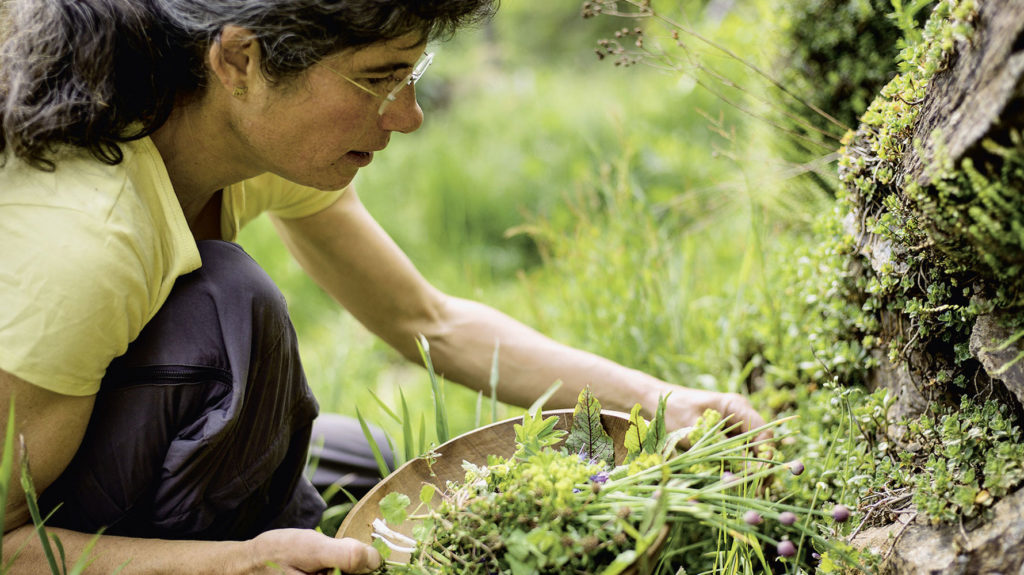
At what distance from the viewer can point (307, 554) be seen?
3.96ft

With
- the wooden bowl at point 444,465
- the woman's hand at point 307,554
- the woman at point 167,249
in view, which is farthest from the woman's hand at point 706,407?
the woman's hand at point 307,554

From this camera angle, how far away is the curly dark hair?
1.32 metres

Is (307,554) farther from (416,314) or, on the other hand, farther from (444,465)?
(416,314)

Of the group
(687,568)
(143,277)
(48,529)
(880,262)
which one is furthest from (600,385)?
(48,529)

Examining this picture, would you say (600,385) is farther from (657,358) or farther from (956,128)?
(956,128)

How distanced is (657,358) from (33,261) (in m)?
1.59

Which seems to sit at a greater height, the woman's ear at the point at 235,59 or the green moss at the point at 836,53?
the green moss at the point at 836,53

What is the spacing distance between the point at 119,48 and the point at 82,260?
1.25 feet

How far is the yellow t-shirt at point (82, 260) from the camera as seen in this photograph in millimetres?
1198

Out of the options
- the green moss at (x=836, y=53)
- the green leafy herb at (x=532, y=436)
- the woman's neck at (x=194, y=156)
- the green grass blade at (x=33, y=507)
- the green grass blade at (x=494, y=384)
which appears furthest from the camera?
the green moss at (x=836, y=53)

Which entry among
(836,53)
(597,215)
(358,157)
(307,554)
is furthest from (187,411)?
(597,215)

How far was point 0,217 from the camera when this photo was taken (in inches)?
48.9

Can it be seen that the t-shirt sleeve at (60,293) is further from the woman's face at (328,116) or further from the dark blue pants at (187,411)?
the woman's face at (328,116)

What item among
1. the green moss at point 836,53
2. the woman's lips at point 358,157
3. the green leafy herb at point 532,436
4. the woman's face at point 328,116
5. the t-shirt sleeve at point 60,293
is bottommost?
the t-shirt sleeve at point 60,293
